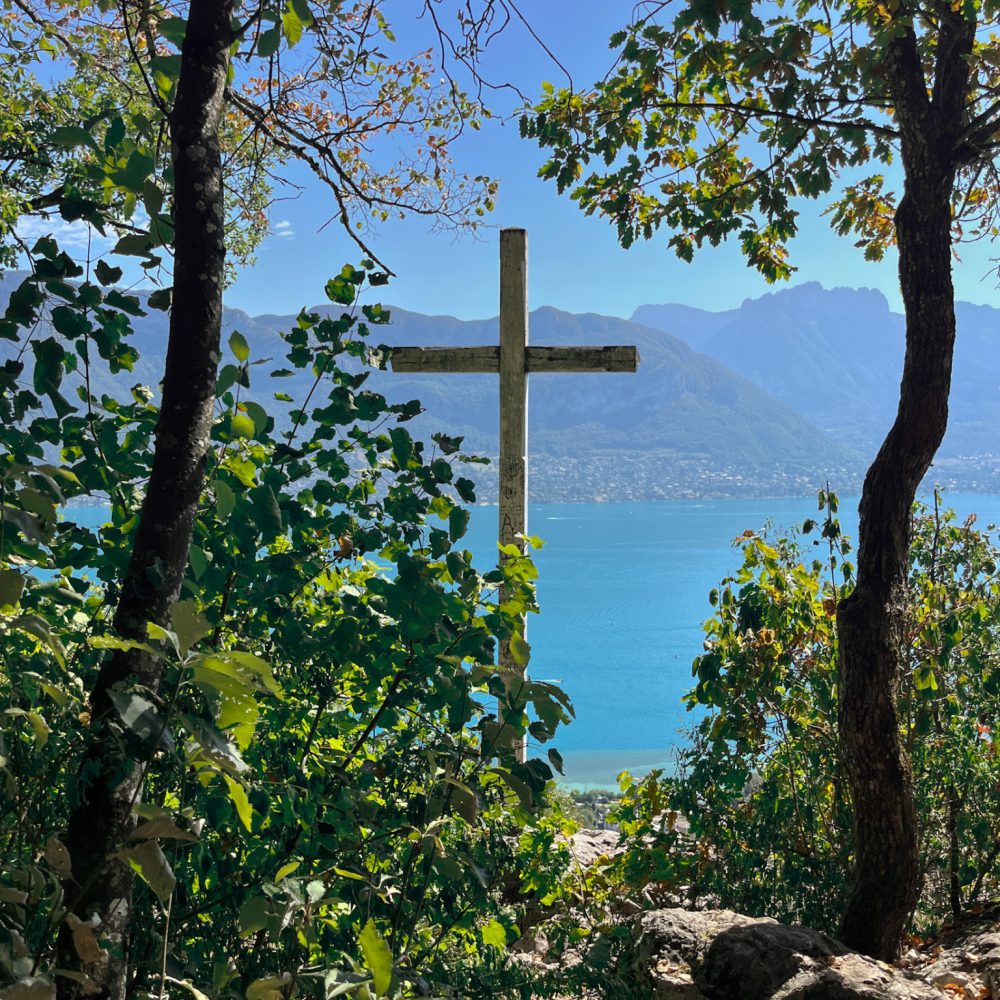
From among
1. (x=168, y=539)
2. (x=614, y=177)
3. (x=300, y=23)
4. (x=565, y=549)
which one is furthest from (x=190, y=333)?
(x=565, y=549)

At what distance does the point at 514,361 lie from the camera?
4414 millimetres

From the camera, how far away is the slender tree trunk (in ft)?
3.30

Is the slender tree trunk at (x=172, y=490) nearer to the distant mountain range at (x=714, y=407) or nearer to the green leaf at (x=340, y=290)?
the green leaf at (x=340, y=290)

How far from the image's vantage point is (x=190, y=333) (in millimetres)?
1169

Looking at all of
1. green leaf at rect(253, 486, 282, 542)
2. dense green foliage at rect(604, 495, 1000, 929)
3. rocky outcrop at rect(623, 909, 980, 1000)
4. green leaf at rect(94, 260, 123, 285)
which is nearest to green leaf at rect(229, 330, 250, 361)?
green leaf at rect(253, 486, 282, 542)

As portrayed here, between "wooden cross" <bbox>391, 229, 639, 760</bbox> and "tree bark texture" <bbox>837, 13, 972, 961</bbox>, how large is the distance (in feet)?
4.94

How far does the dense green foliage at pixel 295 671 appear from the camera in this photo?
122 cm

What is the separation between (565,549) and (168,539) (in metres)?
63.2

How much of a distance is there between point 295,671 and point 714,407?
131 metres

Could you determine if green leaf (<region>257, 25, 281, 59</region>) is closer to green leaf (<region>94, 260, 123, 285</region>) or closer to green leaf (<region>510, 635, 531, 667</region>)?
green leaf (<region>94, 260, 123, 285</region>)

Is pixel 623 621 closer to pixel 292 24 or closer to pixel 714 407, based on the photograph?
pixel 292 24

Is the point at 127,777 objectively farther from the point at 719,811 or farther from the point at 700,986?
the point at 719,811

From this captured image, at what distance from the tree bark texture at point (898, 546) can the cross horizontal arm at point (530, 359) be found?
149cm

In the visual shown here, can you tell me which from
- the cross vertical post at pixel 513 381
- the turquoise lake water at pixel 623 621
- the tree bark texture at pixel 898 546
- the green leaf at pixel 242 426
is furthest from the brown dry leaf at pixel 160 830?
the cross vertical post at pixel 513 381
